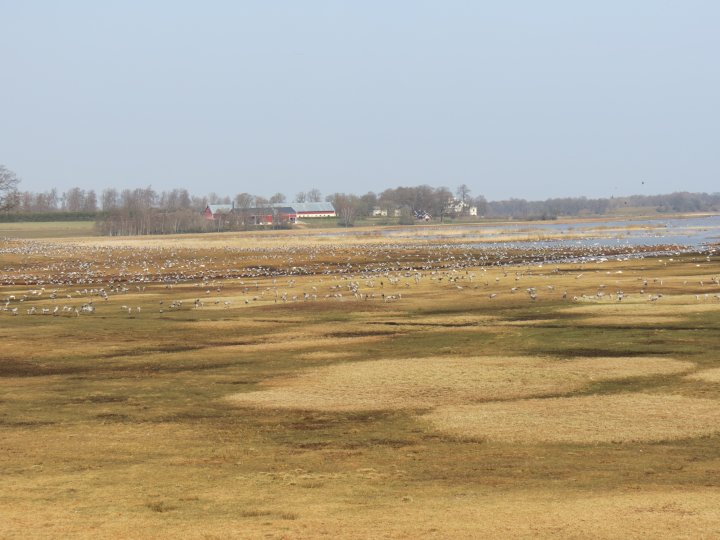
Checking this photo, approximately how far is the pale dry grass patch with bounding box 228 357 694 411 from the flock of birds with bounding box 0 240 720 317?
1752 centimetres

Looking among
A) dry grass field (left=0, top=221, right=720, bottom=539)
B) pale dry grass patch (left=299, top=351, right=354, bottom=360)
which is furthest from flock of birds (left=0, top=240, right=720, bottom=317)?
pale dry grass patch (left=299, top=351, right=354, bottom=360)

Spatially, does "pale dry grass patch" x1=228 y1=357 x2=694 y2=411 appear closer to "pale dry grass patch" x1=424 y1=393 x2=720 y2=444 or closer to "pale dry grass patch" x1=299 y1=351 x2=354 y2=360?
"pale dry grass patch" x1=424 y1=393 x2=720 y2=444

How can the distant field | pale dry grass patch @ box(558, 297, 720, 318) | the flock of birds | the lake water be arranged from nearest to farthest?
pale dry grass patch @ box(558, 297, 720, 318) < the flock of birds < the lake water < the distant field

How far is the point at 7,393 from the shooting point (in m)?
25.4

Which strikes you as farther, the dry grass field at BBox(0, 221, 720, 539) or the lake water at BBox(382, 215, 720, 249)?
the lake water at BBox(382, 215, 720, 249)

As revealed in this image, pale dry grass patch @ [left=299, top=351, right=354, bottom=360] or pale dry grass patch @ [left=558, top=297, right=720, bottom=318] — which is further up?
pale dry grass patch @ [left=558, top=297, right=720, bottom=318]

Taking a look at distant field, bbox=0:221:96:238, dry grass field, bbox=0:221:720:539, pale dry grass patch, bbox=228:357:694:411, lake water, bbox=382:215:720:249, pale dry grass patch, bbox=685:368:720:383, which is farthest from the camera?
distant field, bbox=0:221:96:238

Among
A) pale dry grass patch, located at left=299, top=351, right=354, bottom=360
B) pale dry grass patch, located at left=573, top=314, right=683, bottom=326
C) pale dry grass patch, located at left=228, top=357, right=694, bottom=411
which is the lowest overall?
pale dry grass patch, located at left=299, top=351, right=354, bottom=360

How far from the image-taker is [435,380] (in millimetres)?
25938

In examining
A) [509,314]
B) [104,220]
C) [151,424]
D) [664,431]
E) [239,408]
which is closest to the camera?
[664,431]

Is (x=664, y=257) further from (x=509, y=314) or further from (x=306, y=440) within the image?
(x=306, y=440)

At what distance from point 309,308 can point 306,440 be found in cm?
2555

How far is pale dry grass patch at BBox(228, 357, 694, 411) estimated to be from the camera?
2359 cm

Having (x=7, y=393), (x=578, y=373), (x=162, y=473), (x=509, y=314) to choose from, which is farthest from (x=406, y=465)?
(x=509, y=314)
